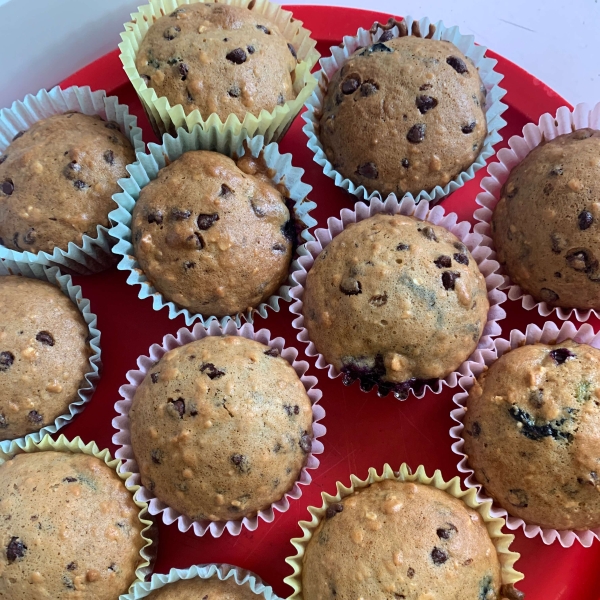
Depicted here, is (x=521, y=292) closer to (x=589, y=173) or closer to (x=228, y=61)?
(x=589, y=173)

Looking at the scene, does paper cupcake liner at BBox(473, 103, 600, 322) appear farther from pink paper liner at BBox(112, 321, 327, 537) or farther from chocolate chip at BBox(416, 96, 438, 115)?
pink paper liner at BBox(112, 321, 327, 537)

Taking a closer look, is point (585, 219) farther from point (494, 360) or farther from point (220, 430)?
point (220, 430)

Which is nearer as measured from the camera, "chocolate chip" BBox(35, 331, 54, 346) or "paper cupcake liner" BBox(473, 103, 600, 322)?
"chocolate chip" BBox(35, 331, 54, 346)

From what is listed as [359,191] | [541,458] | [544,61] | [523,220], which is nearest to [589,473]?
[541,458]

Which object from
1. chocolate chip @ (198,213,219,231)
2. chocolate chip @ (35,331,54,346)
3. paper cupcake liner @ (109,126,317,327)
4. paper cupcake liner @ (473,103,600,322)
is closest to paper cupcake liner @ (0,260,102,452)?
chocolate chip @ (35,331,54,346)

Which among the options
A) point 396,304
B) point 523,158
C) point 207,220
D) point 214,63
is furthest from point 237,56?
point 523,158

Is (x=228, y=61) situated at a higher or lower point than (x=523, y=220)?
higher
